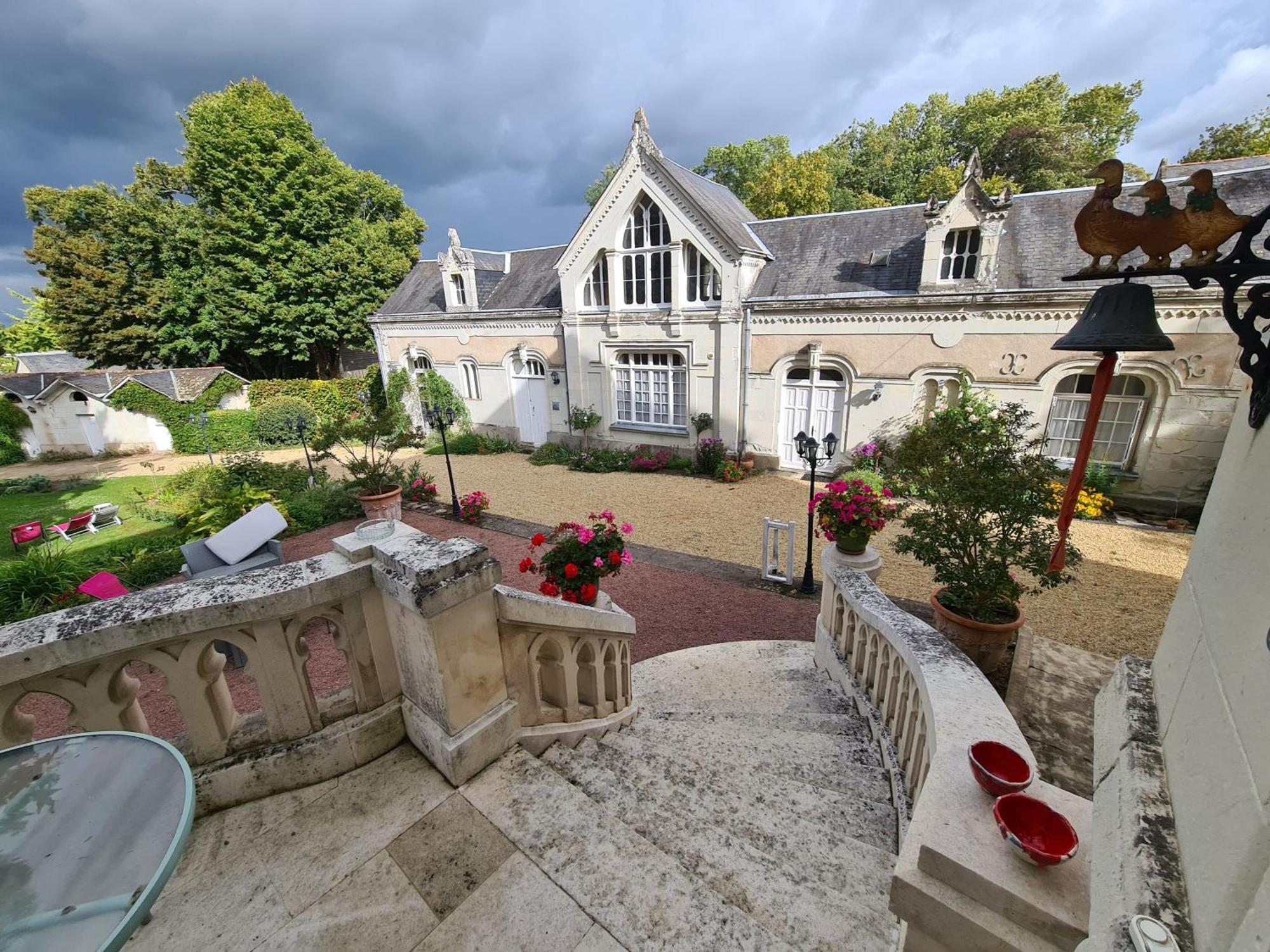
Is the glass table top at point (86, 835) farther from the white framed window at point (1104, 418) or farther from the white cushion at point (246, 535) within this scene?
the white framed window at point (1104, 418)

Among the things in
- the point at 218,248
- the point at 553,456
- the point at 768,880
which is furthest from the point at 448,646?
the point at 218,248

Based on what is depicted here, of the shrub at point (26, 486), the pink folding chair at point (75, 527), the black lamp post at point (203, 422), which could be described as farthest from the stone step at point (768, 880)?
the black lamp post at point (203, 422)

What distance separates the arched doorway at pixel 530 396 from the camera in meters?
15.2

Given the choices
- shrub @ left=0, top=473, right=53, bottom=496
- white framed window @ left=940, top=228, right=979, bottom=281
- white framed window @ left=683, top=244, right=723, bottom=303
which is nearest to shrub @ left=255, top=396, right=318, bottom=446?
shrub @ left=0, top=473, right=53, bottom=496

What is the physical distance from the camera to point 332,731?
2.23 metres

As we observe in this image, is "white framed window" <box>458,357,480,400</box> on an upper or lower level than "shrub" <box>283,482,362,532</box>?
upper

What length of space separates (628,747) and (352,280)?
78.3 feet

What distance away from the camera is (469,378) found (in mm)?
16672

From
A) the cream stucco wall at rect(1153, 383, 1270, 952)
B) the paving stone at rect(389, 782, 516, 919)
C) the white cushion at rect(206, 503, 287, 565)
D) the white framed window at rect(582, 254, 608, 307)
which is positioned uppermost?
the white framed window at rect(582, 254, 608, 307)

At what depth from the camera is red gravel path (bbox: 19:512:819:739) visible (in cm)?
494

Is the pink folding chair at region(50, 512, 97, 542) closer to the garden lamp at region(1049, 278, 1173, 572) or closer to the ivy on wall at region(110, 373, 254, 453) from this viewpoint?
the ivy on wall at region(110, 373, 254, 453)

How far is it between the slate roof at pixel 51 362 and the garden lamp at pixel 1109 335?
3913 centimetres

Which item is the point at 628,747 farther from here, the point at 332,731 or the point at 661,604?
the point at 661,604

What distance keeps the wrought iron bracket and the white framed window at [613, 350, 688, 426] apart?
1136 centimetres
